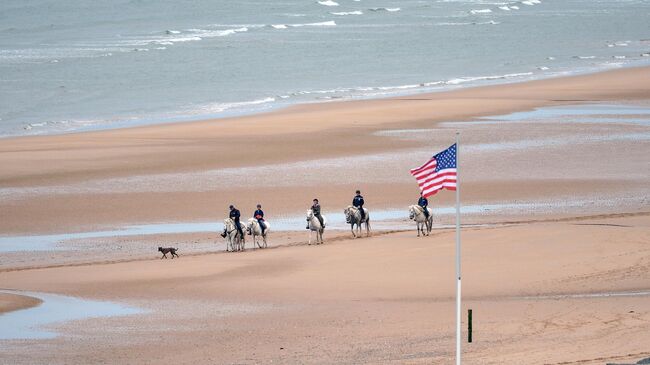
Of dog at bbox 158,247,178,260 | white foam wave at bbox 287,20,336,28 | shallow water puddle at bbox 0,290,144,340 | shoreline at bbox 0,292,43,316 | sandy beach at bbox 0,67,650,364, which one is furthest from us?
white foam wave at bbox 287,20,336,28

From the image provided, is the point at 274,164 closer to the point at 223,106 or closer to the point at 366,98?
the point at 223,106

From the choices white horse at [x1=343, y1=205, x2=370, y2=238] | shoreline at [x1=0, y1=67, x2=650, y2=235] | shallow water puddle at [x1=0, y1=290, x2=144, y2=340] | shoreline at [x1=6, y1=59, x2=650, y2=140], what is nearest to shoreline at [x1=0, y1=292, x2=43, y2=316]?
shallow water puddle at [x1=0, y1=290, x2=144, y2=340]

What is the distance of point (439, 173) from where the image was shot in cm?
1878

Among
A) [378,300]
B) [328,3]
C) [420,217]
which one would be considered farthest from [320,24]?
[378,300]

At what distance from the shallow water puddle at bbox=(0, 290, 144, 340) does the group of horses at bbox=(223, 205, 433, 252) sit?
6.50 m

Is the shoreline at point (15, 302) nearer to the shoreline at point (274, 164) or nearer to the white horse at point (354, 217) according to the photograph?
the shoreline at point (274, 164)

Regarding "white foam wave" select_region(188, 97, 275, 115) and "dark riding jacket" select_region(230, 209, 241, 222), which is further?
"white foam wave" select_region(188, 97, 275, 115)

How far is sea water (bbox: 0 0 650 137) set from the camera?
6381 cm

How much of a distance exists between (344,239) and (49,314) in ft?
33.8

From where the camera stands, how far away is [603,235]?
2997cm

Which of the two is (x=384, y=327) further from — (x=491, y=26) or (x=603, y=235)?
(x=491, y=26)

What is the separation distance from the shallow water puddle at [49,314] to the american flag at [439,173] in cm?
785

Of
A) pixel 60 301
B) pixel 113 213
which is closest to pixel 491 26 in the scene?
pixel 113 213

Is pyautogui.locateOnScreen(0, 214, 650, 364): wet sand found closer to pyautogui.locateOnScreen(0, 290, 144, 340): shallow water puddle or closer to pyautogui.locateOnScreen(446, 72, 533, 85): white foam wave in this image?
pyautogui.locateOnScreen(0, 290, 144, 340): shallow water puddle
